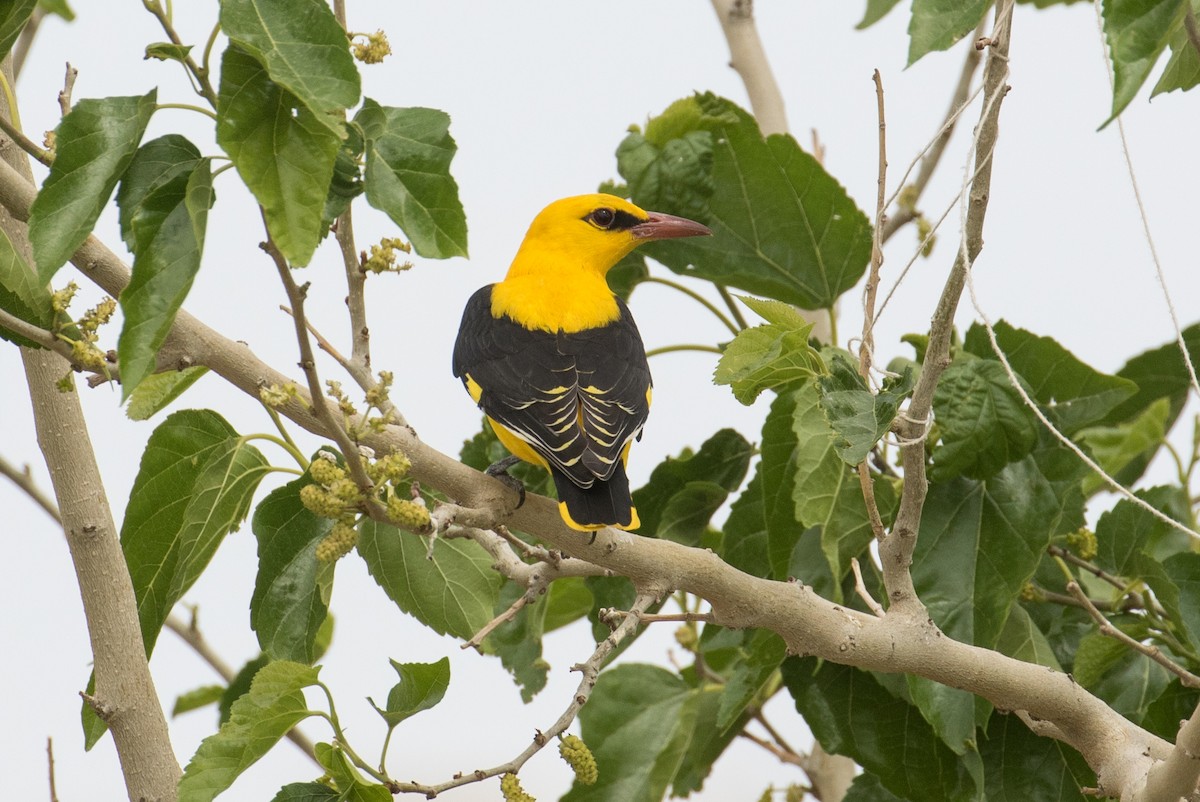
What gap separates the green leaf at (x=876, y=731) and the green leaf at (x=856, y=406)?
986 millimetres

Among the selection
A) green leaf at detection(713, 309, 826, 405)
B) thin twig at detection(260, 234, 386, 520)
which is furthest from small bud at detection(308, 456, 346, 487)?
green leaf at detection(713, 309, 826, 405)

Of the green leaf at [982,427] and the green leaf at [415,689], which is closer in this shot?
the green leaf at [415,689]

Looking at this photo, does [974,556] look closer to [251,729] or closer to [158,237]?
[251,729]

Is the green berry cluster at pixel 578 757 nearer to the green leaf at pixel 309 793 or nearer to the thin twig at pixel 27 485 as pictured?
the green leaf at pixel 309 793

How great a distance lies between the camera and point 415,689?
5.88 ft

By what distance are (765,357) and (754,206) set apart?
3.80ft

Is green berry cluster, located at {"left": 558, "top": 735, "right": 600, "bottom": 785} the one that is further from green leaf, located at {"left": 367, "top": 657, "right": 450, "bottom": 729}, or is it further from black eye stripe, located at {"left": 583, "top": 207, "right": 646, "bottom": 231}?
black eye stripe, located at {"left": 583, "top": 207, "right": 646, "bottom": 231}

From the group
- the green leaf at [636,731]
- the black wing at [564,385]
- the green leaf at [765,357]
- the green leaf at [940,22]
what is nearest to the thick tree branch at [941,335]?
the green leaf at [765,357]

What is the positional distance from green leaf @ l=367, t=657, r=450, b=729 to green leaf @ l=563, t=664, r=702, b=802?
1.25 m

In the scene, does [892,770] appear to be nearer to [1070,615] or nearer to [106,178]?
[1070,615]

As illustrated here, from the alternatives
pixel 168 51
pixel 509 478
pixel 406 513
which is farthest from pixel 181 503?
pixel 168 51

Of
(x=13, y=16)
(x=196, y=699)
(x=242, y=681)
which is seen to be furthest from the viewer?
(x=196, y=699)

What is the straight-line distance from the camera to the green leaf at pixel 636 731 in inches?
118

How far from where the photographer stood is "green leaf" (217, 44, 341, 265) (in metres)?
1.34
